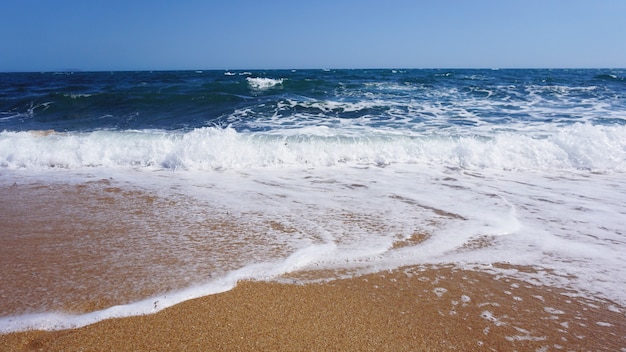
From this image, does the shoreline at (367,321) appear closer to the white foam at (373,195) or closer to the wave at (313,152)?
the white foam at (373,195)

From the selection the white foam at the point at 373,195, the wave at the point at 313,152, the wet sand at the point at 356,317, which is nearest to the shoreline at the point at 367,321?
the wet sand at the point at 356,317

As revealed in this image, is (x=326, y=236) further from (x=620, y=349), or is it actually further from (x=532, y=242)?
(x=620, y=349)

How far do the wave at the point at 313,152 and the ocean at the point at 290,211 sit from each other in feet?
0.11

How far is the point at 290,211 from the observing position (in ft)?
13.2

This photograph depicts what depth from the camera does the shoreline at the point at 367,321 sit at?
2049 mm

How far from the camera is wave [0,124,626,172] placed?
609 centimetres

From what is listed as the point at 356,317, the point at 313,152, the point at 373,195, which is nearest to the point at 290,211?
the point at 373,195

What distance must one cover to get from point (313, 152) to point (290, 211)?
263cm

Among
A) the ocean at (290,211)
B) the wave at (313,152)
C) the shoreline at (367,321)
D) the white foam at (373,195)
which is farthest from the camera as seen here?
the wave at (313,152)

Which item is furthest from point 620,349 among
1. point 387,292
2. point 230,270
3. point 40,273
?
point 40,273

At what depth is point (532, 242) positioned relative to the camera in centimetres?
337

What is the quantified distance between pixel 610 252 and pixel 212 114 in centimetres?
1079

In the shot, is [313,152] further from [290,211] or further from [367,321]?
[367,321]

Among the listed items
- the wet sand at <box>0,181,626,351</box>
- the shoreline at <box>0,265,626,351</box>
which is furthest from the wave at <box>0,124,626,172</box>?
the shoreline at <box>0,265,626,351</box>
